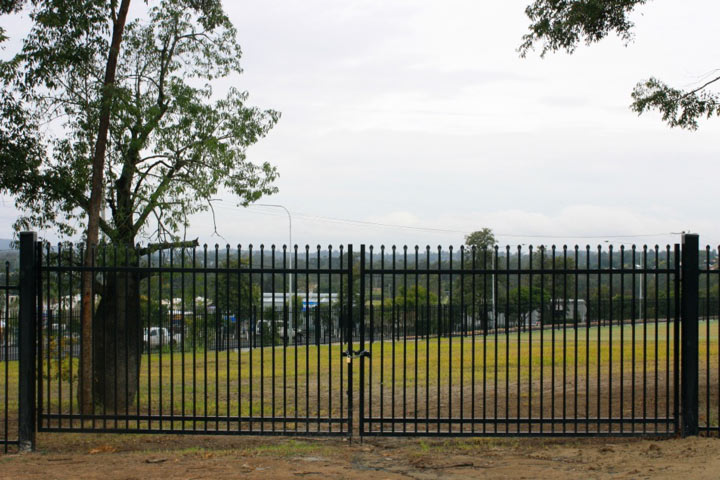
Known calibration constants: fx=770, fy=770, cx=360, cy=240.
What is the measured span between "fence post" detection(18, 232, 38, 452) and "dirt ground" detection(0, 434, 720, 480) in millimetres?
421

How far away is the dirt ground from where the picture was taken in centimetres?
775

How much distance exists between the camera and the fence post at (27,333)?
8.85 meters

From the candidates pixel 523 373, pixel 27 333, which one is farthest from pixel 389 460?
pixel 523 373

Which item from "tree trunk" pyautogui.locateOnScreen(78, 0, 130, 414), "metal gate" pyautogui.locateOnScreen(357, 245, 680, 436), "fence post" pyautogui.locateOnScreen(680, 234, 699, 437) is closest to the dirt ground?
"metal gate" pyautogui.locateOnScreen(357, 245, 680, 436)

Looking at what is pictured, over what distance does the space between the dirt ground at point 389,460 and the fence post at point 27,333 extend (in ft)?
1.38

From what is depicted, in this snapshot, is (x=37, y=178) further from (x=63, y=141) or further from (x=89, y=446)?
(x=89, y=446)

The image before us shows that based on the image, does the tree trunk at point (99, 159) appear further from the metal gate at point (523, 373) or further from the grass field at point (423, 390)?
the metal gate at point (523, 373)

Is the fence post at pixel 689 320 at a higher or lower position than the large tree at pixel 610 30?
lower

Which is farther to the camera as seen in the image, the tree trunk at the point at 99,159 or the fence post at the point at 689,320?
the tree trunk at the point at 99,159

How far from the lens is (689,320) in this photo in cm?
879

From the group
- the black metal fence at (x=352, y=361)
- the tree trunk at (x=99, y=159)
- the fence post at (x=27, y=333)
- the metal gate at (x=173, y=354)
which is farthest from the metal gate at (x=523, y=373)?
the tree trunk at (x=99, y=159)

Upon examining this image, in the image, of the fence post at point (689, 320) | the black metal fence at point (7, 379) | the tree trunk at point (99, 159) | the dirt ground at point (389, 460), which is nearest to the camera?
the dirt ground at point (389, 460)

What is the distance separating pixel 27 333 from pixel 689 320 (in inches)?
299

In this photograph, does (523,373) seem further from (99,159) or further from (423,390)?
(99,159)
